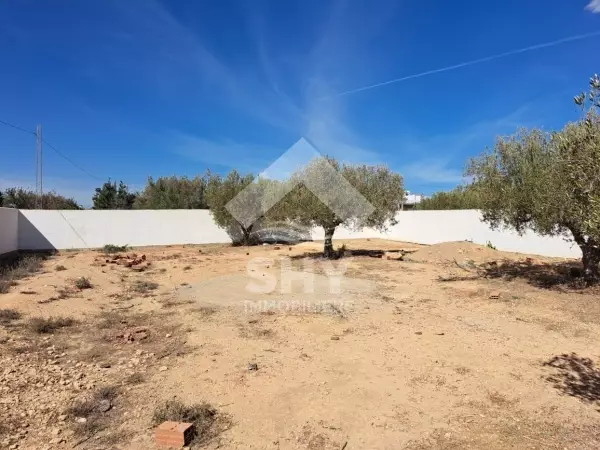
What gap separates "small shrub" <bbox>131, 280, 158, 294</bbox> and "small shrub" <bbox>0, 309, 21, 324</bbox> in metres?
3.04

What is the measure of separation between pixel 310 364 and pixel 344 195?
31.9 feet

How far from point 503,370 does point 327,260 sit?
10748 mm

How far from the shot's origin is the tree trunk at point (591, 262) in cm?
904

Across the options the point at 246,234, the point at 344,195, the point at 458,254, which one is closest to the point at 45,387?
the point at 344,195

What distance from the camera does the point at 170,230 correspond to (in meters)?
22.7

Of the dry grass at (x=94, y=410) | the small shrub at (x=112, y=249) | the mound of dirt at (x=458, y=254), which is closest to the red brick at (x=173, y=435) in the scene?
the dry grass at (x=94, y=410)

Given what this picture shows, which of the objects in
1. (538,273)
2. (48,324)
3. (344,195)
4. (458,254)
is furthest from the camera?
(458,254)

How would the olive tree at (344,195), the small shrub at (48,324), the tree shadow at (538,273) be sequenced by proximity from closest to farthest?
the small shrub at (48,324), the tree shadow at (538,273), the olive tree at (344,195)

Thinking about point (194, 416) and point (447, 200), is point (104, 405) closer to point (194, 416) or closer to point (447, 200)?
point (194, 416)

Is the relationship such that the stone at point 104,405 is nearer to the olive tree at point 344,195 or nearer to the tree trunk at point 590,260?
the tree trunk at point 590,260

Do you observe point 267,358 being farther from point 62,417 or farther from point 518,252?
point 518,252

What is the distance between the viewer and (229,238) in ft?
79.4

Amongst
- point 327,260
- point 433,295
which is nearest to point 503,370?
point 433,295

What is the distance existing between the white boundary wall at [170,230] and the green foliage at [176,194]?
817 centimetres
